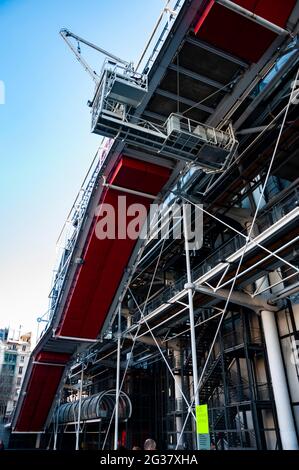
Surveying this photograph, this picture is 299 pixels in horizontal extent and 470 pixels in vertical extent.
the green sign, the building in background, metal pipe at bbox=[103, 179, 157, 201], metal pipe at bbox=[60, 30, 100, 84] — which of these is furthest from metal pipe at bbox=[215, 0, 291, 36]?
the building in background

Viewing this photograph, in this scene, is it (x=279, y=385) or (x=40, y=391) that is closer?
(x=279, y=385)

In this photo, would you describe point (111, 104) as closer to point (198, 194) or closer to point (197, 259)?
point (198, 194)

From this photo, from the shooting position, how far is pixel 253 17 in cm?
621

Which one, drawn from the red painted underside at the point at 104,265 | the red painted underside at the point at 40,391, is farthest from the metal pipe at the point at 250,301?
the red painted underside at the point at 40,391

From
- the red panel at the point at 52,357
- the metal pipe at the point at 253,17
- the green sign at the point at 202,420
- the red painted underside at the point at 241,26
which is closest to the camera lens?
the metal pipe at the point at 253,17

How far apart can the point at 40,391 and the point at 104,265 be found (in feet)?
28.2

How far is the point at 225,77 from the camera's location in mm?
7469

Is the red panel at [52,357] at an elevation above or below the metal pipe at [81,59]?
below

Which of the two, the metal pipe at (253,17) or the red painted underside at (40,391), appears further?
the red painted underside at (40,391)

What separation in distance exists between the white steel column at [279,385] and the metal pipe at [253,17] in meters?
8.68

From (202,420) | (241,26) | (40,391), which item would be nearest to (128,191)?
(241,26)

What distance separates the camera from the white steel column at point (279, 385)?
1022 centimetres

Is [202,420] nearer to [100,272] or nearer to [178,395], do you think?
[100,272]

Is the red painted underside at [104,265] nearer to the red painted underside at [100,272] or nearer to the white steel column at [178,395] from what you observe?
the red painted underside at [100,272]
